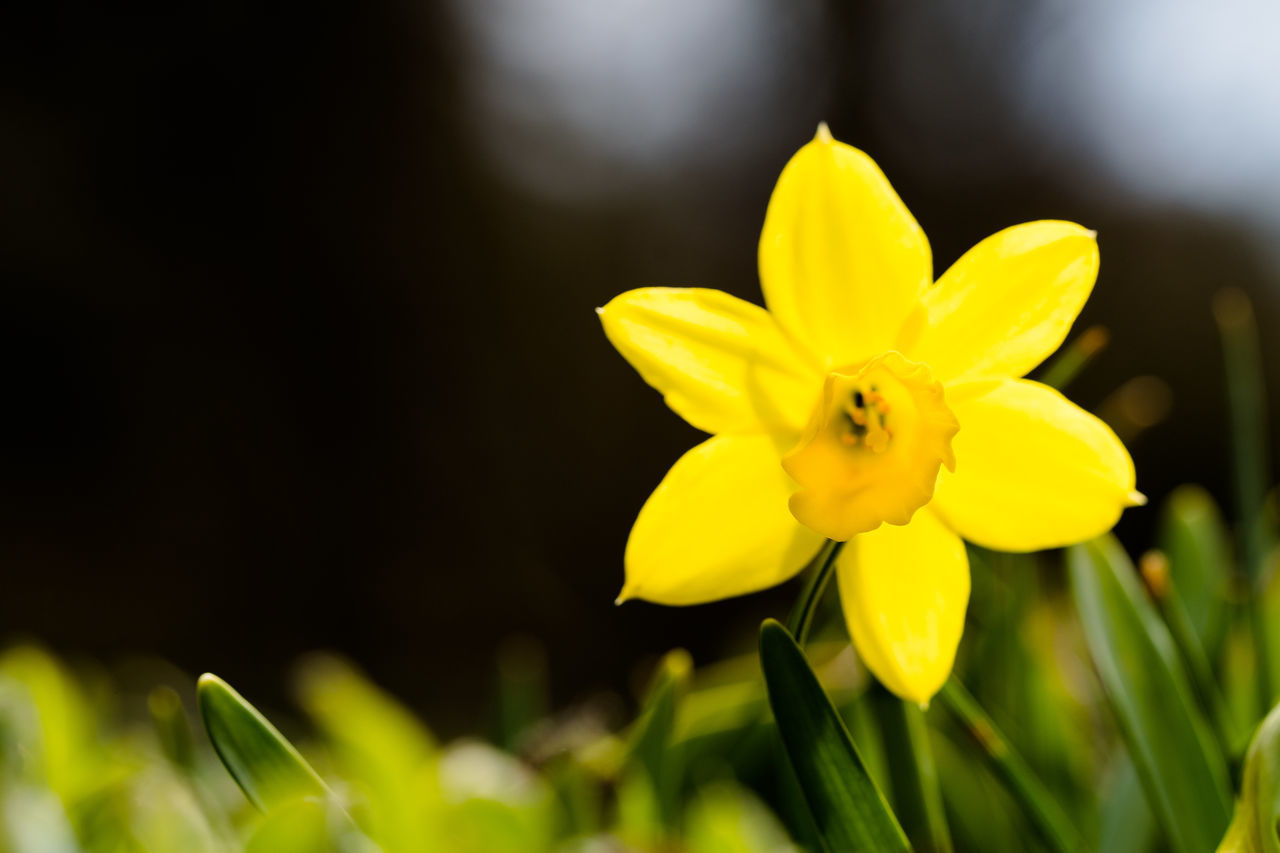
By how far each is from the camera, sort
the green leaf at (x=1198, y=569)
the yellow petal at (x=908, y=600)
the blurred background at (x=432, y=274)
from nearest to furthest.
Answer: the yellow petal at (x=908, y=600), the green leaf at (x=1198, y=569), the blurred background at (x=432, y=274)

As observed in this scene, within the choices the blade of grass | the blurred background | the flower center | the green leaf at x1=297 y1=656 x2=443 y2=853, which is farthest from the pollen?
the blurred background

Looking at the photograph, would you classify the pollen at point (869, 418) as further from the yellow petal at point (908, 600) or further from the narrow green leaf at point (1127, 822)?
the narrow green leaf at point (1127, 822)

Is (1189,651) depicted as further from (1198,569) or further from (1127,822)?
(1198,569)

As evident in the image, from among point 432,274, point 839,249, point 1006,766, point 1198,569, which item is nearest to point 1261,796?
point 1006,766

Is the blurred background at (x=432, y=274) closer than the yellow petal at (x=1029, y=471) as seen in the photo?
No

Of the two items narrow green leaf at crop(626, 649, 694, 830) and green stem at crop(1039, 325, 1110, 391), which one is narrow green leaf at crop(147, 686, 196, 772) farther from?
green stem at crop(1039, 325, 1110, 391)

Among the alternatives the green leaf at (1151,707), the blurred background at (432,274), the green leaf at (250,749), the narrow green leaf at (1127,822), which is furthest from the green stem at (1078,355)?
the blurred background at (432,274)

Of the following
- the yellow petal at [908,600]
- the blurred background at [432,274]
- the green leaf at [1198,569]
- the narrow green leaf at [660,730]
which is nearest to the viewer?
the yellow petal at [908,600]
